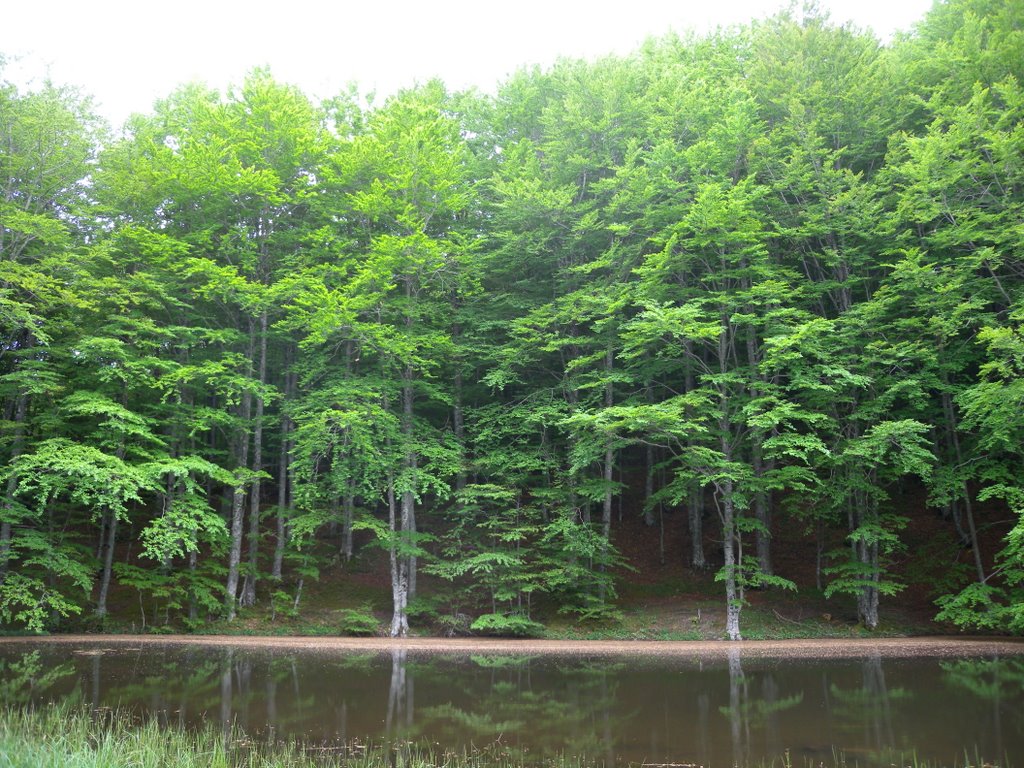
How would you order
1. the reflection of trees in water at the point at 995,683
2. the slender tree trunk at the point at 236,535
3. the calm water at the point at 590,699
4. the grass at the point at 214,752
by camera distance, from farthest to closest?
the slender tree trunk at the point at 236,535, the reflection of trees in water at the point at 995,683, the calm water at the point at 590,699, the grass at the point at 214,752

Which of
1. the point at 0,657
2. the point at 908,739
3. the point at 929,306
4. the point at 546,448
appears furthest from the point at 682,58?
the point at 0,657

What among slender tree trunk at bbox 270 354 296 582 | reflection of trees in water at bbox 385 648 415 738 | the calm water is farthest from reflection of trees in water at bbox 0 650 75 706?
slender tree trunk at bbox 270 354 296 582

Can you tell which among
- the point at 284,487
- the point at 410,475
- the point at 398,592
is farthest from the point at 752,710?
the point at 284,487

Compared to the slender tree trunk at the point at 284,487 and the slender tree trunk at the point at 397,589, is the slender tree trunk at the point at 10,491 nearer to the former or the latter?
the slender tree trunk at the point at 284,487

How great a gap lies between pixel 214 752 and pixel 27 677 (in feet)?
23.4

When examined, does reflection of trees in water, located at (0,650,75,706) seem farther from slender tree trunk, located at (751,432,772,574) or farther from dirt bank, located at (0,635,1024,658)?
slender tree trunk, located at (751,432,772,574)

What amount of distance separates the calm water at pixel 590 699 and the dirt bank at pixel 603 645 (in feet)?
3.99

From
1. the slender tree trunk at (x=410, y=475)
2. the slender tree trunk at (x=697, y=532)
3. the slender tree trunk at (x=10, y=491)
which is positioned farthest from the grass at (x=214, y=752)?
the slender tree trunk at (x=697, y=532)

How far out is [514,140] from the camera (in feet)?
83.3

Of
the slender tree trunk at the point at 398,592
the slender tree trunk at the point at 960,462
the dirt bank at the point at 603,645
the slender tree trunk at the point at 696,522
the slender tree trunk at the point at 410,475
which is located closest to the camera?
the dirt bank at the point at 603,645

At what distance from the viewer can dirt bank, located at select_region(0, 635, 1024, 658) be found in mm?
14727

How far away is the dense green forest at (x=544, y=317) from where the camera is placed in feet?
57.3

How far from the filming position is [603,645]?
55.0 feet

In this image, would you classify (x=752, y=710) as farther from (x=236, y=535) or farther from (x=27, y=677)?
(x=236, y=535)
